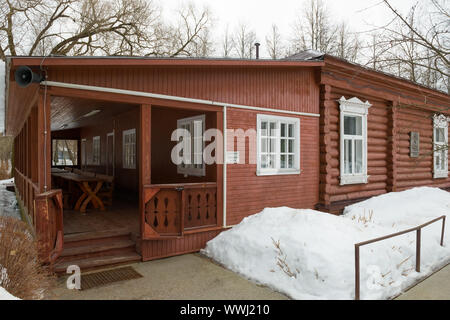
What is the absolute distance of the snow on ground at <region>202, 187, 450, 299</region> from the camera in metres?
4.22

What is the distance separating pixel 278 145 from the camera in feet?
23.7

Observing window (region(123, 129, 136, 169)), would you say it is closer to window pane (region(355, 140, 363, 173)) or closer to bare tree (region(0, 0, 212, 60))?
window pane (region(355, 140, 363, 173))

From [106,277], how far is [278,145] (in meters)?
4.29

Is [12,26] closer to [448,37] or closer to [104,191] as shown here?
[104,191]

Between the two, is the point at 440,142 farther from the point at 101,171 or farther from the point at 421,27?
the point at 101,171

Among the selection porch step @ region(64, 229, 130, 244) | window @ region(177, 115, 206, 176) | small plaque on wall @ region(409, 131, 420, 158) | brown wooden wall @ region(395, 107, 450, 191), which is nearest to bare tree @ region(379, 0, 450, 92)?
window @ region(177, 115, 206, 176)

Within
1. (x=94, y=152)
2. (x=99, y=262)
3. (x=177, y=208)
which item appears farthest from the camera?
(x=94, y=152)

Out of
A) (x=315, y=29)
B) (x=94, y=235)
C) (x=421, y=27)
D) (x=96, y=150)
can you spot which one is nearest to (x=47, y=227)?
(x=94, y=235)

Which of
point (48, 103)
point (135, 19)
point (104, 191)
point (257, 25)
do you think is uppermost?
point (257, 25)

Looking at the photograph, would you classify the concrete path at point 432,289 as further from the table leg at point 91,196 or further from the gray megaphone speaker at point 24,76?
the table leg at point 91,196

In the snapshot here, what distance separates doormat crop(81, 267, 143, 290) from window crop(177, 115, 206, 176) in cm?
260

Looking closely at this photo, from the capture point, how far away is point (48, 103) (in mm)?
4684

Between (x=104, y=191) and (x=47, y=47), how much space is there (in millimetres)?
16616
